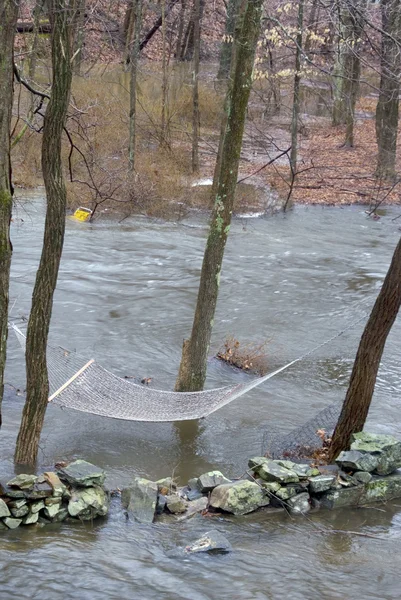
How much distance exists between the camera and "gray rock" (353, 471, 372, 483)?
535 centimetres

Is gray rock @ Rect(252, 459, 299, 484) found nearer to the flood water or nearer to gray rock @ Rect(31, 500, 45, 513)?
the flood water

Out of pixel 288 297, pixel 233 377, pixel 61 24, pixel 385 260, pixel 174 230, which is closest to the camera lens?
pixel 61 24

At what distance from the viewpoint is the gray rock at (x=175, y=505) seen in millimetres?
4964

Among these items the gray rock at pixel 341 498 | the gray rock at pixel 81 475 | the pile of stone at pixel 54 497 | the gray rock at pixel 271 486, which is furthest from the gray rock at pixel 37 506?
the gray rock at pixel 341 498

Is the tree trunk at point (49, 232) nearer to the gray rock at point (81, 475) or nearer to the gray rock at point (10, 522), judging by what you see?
the gray rock at point (81, 475)

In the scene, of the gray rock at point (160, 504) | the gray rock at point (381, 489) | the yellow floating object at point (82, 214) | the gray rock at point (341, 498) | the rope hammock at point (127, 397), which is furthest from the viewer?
the yellow floating object at point (82, 214)

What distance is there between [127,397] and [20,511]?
190 cm

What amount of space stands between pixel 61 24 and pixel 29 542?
322 cm

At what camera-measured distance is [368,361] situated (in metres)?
5.71

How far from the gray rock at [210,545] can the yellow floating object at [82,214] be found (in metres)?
9.84

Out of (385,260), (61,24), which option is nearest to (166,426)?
(61,24)

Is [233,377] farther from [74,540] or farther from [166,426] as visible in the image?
[74,540]

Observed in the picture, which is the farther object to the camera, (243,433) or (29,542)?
(243,433)

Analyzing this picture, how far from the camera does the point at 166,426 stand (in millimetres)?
6926
